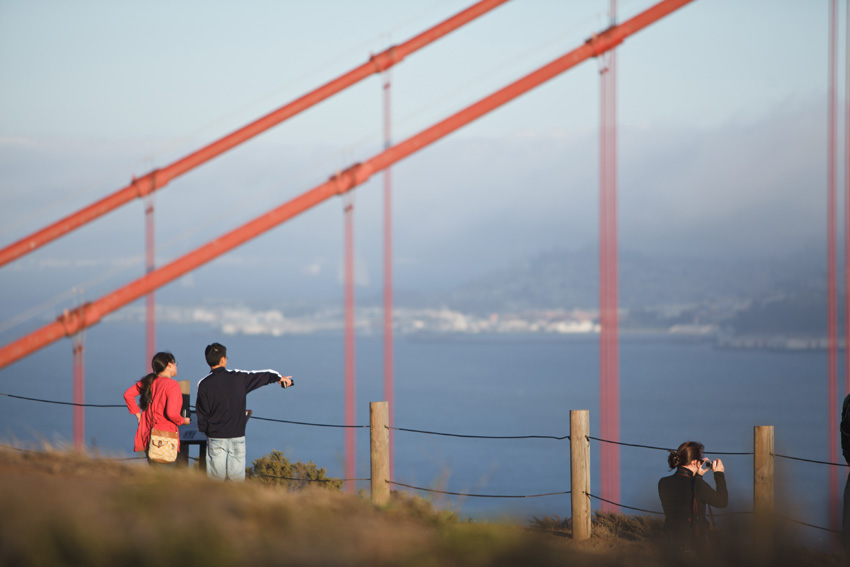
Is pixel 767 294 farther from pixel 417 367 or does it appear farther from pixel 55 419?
pixel 55 419

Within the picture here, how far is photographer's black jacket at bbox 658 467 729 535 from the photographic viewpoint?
455cm

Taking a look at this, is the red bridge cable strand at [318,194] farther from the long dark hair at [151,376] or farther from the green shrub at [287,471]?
Answer: the green shrub at [287,471]

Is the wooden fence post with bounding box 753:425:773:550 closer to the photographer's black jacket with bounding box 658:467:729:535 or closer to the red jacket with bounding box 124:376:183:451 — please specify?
the photographer's black jacket with bounding box 658:467:729:535

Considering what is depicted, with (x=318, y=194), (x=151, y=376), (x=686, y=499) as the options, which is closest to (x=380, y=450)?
(x=151, y=376)

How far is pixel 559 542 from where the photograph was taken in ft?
19.1

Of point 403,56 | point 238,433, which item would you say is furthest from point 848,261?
point 238,433

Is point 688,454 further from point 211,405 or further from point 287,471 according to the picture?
point 287,471

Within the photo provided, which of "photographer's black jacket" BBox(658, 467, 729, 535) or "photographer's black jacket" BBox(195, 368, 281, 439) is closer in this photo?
"photographer's black jacket" BBox(658, 467, 729, 535)

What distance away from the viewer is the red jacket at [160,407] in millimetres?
5211

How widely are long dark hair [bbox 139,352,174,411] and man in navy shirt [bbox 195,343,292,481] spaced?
0.77ft

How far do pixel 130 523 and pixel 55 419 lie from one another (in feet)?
344

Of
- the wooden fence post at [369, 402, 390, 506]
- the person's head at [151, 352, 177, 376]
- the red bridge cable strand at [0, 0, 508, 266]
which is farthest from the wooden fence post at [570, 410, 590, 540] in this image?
the red bridge cable strand at [0, 0, 508, 266]

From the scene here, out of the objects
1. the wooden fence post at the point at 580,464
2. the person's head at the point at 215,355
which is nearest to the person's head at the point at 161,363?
the person's head at the point at 215,355

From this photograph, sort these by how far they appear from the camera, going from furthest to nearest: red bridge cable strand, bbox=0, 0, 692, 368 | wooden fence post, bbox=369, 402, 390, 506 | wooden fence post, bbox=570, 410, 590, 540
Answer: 1. red bridge cable strand, bbox=0, 0, 692, 368
2. wooden fence post, bbox=369, 402, 390, 506
3. wooden fence post, bbox=570, 410, 590, 540
